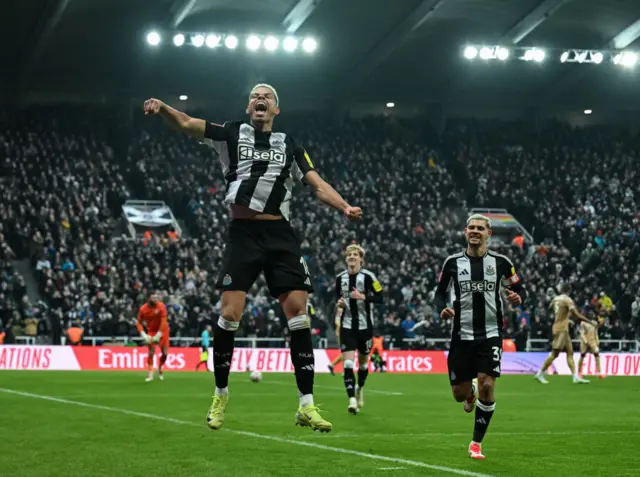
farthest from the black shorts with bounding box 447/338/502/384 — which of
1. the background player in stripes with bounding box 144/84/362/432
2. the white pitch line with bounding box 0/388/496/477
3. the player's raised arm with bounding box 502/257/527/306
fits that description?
the background player in stripes with bounding box 144/84/362/432

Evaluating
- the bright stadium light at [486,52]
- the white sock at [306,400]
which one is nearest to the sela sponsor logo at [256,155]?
the white sock at [306,400]

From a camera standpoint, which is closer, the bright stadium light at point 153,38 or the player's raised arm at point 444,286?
the player's raised arm at point 444,286

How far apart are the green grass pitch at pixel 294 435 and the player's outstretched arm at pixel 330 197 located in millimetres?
2654

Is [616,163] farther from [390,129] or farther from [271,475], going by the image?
[271,475]

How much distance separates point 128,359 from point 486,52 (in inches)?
786

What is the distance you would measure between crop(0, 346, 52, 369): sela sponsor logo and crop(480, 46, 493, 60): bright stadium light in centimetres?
2160

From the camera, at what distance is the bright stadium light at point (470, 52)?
4609 centimetres

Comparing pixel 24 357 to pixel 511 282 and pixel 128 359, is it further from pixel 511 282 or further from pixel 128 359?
pixel 511 282

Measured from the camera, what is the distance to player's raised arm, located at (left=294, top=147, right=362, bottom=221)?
8336 millimetres

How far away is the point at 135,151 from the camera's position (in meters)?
47.8

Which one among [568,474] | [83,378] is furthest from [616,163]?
[568,474]

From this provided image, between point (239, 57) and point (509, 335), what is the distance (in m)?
18.2

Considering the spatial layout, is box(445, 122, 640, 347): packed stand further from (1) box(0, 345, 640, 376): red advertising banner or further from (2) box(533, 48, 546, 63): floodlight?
(2) box(533, 48, 546, 63): floodlight

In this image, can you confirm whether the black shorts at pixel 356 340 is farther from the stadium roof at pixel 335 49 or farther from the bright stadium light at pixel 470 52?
the bright stadium light at pixel 470 52
